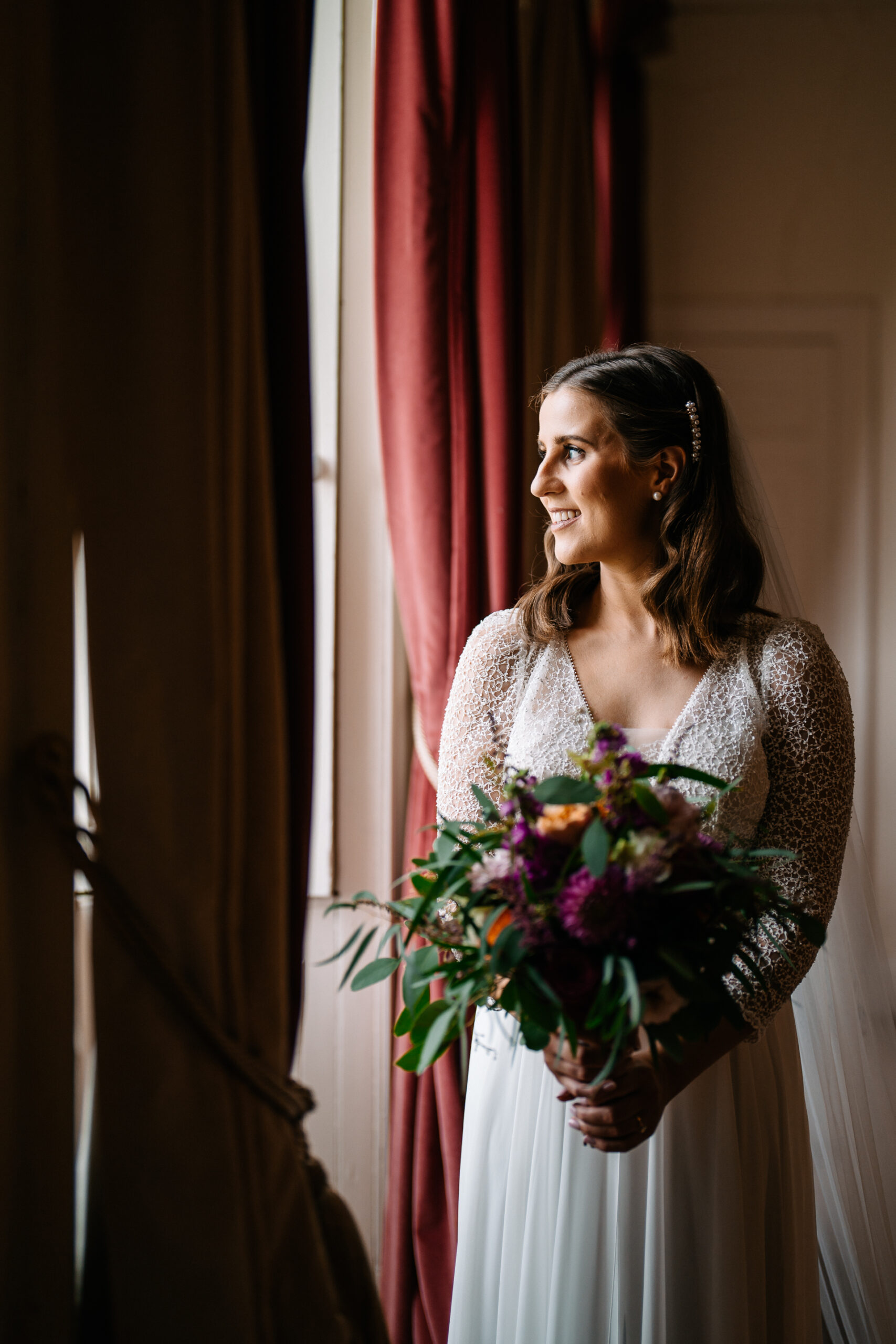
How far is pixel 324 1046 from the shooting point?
6.50ft

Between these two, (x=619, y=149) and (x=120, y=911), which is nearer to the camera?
(x=120, y=911)

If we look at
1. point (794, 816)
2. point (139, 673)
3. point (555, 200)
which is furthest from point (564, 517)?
point (555, 200)

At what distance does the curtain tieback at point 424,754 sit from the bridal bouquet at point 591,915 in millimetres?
935

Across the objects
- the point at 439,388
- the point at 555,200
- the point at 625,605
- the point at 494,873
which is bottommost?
the point at 494,873

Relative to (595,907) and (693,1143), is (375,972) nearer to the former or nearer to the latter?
(595,907)

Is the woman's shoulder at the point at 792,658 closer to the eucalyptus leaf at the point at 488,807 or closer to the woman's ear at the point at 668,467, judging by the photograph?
the woman's ear at the point at 668,467

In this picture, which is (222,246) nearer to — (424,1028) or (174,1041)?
(174,1041)

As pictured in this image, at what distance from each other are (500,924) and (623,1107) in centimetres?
39

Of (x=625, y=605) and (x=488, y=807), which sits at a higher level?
(x=625, y=605)

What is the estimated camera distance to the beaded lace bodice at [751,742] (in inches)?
52.9

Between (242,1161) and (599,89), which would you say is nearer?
(242,1161)

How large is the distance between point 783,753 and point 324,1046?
1191mm

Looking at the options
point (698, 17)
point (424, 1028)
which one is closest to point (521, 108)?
point (698, 17)

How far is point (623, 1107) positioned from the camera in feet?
3.72
